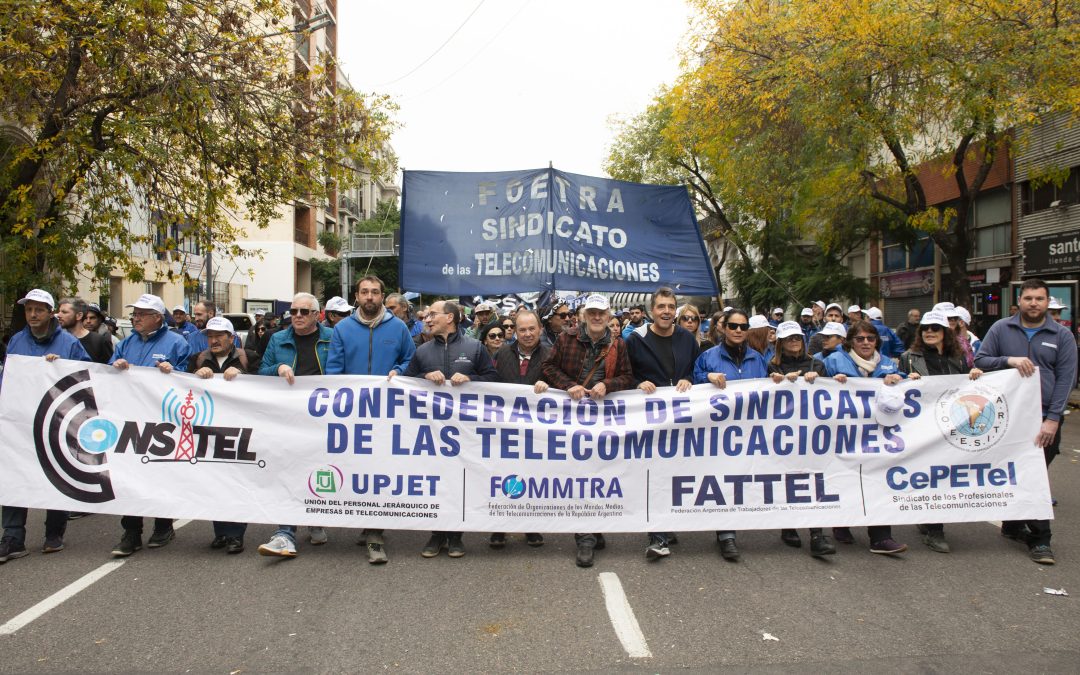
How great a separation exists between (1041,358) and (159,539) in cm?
672

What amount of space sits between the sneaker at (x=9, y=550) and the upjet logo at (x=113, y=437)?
447mm

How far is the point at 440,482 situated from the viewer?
18.1 feet

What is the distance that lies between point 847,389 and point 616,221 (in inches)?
116

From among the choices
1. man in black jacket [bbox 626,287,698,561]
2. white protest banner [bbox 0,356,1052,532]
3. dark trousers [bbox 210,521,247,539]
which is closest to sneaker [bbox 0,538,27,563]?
white protest banner [bbox 0,356,1052,532]

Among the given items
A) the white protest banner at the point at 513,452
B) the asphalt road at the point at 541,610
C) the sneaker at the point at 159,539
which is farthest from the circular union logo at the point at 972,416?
the sneaker at the point at 159,539

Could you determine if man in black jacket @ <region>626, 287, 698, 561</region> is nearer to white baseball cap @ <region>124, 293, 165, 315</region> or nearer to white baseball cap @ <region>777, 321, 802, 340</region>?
white baseball cap @ <region>777, 321, 802, 340</region>

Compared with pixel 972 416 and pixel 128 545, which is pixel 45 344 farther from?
pixel 972 416

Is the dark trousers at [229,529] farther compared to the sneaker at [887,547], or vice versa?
the dark trousers at [229,529]

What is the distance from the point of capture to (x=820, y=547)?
209 inches

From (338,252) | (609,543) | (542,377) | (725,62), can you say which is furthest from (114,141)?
(338,252)

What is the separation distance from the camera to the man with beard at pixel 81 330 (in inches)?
290

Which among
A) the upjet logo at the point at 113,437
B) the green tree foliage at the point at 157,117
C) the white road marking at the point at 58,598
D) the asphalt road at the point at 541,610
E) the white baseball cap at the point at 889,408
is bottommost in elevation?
the white road marking at the point at 58,598

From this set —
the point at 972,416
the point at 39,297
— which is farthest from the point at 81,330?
the point at 972,416

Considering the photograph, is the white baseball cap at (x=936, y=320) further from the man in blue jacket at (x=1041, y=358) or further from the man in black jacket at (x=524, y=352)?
the man in black jacket at (x=524, y=352)
